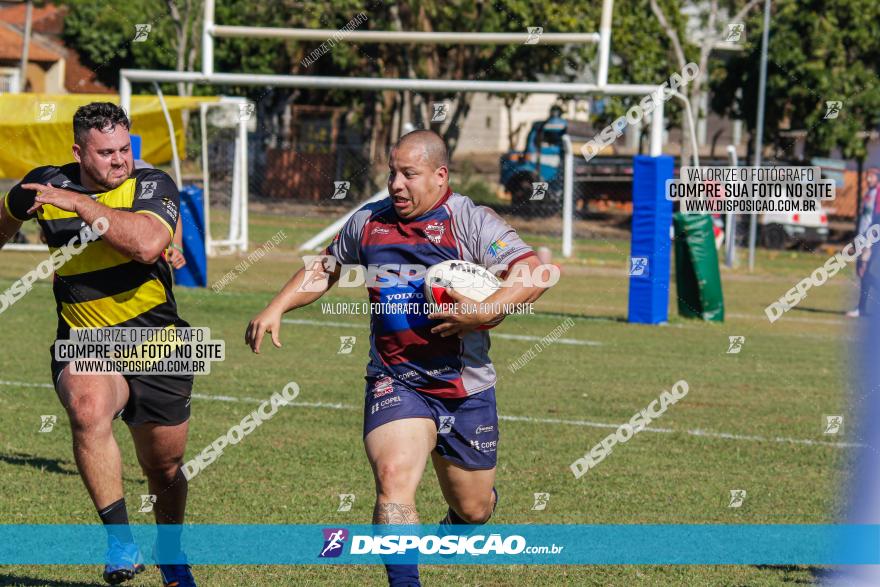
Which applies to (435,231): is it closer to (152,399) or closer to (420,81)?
(152,399)

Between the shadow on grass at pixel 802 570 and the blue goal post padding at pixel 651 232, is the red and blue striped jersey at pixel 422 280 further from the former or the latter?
the blue goal post padding at pixel 651 232

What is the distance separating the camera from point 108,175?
5.81 meters

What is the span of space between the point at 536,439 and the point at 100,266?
4.98m

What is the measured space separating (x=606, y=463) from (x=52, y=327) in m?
8.71

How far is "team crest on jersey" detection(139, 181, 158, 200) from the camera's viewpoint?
5859 millimetres

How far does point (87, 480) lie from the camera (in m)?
5.69

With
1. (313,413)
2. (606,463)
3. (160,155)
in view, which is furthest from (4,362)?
(160,155)

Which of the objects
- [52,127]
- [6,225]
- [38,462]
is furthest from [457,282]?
[52,127]

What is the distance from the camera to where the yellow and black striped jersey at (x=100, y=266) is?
582cm

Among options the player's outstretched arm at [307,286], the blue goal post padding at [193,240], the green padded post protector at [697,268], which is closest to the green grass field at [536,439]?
the green padded post protector at [697,268]

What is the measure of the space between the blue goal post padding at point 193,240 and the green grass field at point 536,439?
120cm

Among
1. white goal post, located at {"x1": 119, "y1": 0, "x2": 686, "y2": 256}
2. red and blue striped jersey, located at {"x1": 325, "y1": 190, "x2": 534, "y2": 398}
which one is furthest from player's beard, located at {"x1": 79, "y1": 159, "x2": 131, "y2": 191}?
white goal post, located at {"x1": 119, "y1": 0, "x2": 686, "y2": 256}

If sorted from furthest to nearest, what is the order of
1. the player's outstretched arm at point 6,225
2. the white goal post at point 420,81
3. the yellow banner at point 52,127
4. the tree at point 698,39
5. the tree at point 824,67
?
the tree at point 824,67
the tree at point 698,39
the yellow banner at point 52,127
the white goal post at point 420,81
the player's outstretched arm at point 6,225

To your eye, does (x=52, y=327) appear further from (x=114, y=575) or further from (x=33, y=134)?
(x=114, y=575)
